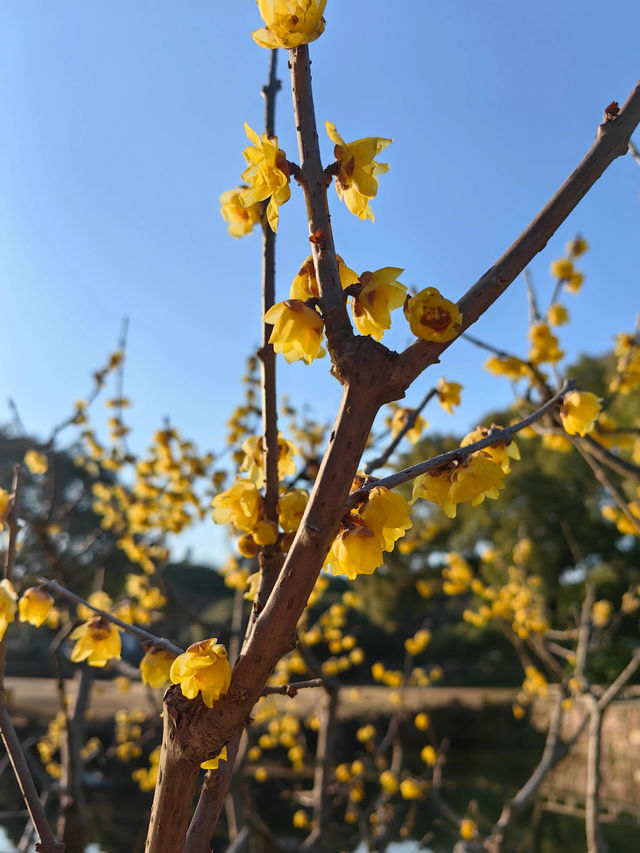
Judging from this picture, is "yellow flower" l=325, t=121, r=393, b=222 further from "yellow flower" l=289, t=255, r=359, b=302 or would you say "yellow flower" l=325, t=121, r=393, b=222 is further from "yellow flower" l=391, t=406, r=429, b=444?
"yellow flower" l=391, t=406, r=429, b=444

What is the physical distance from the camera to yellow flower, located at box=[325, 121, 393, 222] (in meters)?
0.83

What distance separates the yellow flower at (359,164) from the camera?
0.83 meters

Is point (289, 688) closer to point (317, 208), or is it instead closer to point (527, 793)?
point (317, 208)

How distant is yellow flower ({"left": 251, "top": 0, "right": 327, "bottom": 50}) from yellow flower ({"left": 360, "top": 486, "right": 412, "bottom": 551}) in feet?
1.89

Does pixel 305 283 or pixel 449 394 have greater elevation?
pixel 449 394

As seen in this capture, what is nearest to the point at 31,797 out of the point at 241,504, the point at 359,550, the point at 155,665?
the point at 155,665

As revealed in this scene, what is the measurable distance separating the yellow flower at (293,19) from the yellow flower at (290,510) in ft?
2.02

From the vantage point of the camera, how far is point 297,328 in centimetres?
→ 76

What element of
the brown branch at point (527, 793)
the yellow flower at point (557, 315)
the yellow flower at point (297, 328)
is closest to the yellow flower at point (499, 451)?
the yellow flower at point (297, 328)

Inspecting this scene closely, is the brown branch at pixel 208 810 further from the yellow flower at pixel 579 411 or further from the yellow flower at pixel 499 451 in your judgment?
the yellow flower at pixel 579 411

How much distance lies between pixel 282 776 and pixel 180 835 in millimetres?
9205

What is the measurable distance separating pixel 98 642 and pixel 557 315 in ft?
8.28

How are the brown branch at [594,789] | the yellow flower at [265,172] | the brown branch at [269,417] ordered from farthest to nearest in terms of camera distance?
the brown branch at [594,789] < the brown branch at [269,417] < the yellow flower at [265,172]

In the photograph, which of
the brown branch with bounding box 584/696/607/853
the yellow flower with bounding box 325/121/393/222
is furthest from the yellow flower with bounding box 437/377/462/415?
the brown branch with bounding box 584/696/607/853
